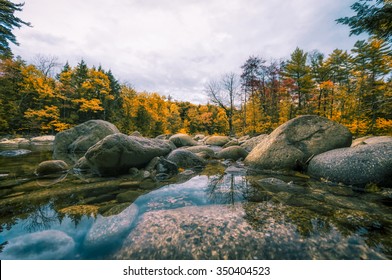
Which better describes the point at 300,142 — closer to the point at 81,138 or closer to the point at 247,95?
the point at 81,138

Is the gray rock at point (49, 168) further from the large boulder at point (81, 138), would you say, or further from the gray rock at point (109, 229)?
the large boulder at point (81, 138)

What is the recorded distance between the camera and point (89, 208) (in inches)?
108

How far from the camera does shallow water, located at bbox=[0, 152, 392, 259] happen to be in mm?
1773

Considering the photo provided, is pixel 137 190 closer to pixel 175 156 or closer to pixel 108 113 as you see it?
pixel 175 156

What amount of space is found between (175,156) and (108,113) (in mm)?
25415

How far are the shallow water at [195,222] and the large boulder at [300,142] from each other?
1426 mm

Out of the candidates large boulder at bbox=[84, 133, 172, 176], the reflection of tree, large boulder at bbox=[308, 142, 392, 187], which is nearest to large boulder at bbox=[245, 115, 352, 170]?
large boulder at bbox=[308, 142, 392, 187]

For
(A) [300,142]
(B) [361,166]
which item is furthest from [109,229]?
(A) [300,142]

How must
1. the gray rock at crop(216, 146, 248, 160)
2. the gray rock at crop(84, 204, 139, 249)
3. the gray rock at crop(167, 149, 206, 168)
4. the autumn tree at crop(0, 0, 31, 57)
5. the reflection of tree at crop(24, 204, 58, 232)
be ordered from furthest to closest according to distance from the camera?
the autumn tree at crop(0, 0, 31, 57) < the gray rock at crop(216, 146, 248, 160) < the gray rock at crop(167, 149, 206, 168) < the reflection of tree at crop(24, 204, 58, 232) < the gray rock at crop(84, 204, 139, 249)

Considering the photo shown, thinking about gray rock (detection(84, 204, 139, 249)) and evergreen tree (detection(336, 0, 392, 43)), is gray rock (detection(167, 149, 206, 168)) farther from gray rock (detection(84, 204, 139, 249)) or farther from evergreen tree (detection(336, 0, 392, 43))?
evergreen tree (detection(336, 0, 392, 43))

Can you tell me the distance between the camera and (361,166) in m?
3.69

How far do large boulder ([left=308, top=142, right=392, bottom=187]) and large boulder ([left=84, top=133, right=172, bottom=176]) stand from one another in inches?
212

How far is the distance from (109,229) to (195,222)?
1.13 meters

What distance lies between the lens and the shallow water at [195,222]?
177cm
